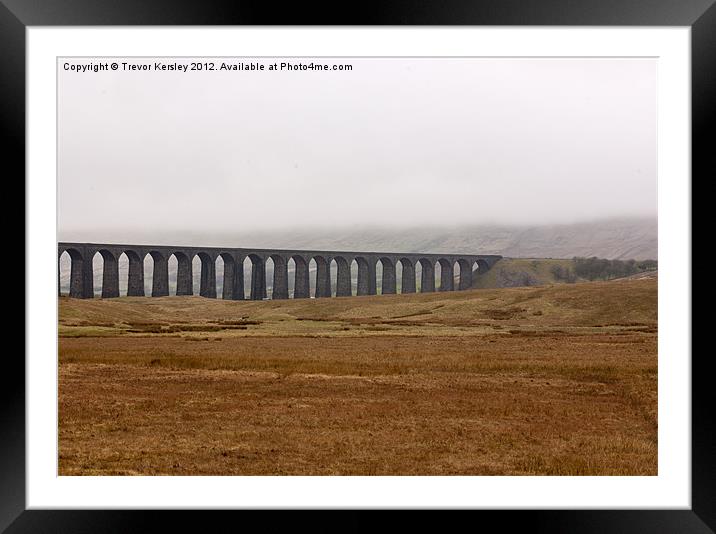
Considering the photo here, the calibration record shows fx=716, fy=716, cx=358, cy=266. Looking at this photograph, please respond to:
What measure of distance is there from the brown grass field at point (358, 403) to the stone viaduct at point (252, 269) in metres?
11.3

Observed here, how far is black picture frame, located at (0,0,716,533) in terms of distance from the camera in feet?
25.7

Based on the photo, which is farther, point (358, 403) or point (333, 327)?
point (333, 327)

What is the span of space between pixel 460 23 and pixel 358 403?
17.3 meters

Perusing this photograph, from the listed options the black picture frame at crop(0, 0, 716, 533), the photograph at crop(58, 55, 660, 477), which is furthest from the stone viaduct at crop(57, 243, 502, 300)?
the black picture frame at crop(0, 0, 716, 533)

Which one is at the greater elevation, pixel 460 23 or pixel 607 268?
pixel 460 23

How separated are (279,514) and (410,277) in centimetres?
8387

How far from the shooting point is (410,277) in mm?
91375

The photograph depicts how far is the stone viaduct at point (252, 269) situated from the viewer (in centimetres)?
6850

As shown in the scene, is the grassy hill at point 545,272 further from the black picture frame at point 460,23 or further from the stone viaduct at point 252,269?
the black picture frame at point 460,23

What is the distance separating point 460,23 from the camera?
7848 mm

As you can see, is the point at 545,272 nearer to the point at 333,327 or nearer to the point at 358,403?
the point at 333,327

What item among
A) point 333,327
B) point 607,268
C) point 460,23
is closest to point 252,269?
point 333,327

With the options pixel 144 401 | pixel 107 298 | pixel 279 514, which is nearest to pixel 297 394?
pixel 144 401

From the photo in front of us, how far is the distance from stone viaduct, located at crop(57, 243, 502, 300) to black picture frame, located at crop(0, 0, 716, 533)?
6172cm
